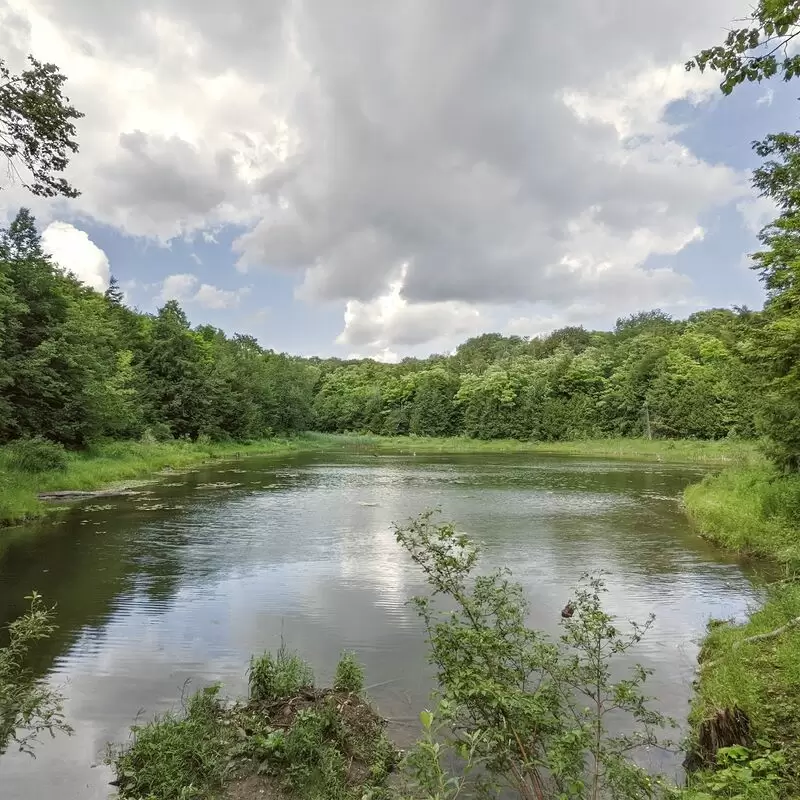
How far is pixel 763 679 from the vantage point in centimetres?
667

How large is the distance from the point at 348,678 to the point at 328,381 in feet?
361

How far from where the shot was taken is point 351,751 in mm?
6023

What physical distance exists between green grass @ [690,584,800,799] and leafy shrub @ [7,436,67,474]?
25.3m

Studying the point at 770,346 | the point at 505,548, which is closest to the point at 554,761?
the point at 770,346

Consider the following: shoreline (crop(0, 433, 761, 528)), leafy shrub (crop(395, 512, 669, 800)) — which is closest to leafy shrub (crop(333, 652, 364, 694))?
leafy shrub (crop(395, 512, 669, 800))

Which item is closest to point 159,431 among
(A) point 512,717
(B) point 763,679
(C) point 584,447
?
(C) point 584,447

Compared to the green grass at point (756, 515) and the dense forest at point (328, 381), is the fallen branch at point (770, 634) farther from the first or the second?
the dense forest at point (328, 381)

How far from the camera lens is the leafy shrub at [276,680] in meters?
7.18

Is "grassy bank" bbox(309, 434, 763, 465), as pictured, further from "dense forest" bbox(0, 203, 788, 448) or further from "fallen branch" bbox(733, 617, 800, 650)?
"fallen branch" bbox(733, 617, 800, 650)

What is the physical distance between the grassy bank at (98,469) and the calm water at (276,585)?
1.65m

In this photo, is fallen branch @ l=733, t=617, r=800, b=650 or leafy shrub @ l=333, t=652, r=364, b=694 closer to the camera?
leafy shrub @ l=333, t=652, r=364, b=694

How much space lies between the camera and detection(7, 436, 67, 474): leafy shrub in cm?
2356

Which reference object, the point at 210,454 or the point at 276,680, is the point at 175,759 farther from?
the point at 210,454

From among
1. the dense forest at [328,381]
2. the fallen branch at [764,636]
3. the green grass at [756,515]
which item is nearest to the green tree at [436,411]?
the dense forest at [328,381]
